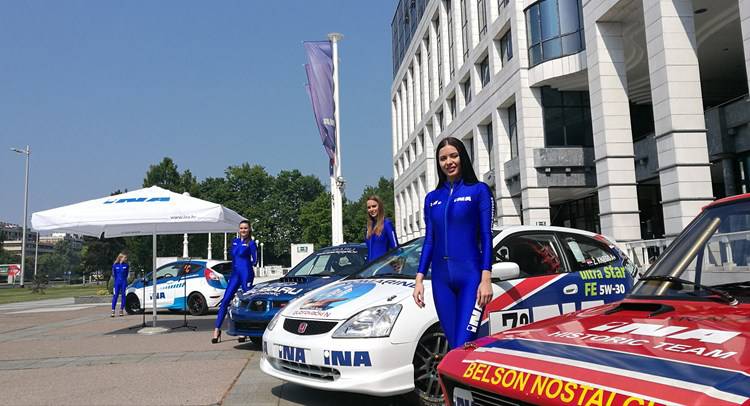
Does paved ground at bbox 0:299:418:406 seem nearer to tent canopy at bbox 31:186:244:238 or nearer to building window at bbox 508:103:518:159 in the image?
Result: tent canopy at bbox 31:186:244:238

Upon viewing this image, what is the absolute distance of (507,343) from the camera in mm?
2160

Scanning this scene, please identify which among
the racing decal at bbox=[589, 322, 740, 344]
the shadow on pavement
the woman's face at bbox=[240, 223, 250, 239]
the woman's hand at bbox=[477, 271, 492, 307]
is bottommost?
the shadow on pavement

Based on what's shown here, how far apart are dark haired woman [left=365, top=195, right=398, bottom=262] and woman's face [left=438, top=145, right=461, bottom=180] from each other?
322cm

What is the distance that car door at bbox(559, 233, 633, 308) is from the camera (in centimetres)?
497

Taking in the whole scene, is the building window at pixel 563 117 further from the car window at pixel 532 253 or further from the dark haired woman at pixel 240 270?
the car window at pixel 532 253

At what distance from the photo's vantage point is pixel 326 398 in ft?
15.7

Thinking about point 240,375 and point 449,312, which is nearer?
point 449,312

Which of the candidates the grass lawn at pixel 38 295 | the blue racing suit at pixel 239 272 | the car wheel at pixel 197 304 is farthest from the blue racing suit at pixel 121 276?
the grass lawn at pixel 38 295

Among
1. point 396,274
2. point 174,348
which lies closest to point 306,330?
point 396,274

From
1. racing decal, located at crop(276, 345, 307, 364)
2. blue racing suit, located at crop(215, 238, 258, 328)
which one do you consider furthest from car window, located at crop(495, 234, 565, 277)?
blue racing suit, located at crop(215, 238, 258, 328)

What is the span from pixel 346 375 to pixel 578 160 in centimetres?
2102

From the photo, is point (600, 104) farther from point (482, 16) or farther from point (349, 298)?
point (349, 298)

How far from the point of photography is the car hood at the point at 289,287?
7.27 metres

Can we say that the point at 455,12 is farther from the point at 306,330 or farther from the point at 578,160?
the point at 306,330
